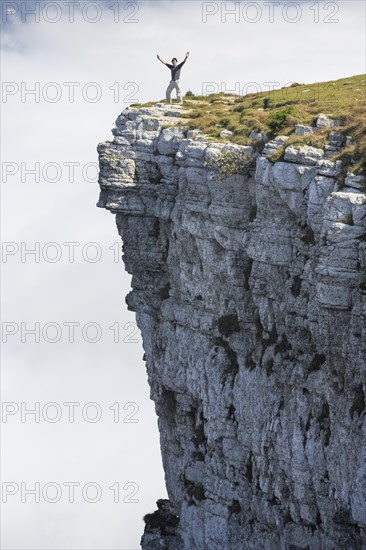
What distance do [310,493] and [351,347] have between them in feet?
35.9

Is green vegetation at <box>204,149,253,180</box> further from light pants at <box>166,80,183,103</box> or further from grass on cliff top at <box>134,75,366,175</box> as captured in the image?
light pants at <box>166,80,183,103</box>

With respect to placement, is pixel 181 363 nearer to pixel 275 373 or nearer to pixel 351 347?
pixel 275 373

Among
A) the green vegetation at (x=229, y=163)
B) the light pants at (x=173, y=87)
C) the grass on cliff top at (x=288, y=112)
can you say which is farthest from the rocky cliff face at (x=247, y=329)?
the light pants at (x=173, y=87)

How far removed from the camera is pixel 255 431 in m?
82.8

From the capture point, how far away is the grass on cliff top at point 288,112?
76.8 m

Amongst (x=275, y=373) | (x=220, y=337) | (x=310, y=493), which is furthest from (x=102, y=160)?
(x=310, y=493)

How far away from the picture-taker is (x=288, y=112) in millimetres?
83062

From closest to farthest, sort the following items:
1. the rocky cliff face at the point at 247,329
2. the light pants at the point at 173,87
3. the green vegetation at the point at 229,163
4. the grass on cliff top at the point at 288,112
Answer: the rocky cliff face at the point at 247,329 → the grass on cliff top at the point at 288,112 → the green vegetation at the point at 229,163 → the light pants at the point at 173,87

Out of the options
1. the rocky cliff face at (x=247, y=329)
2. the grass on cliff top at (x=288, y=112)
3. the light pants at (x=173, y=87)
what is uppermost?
the light pants at (x=173, y=87)

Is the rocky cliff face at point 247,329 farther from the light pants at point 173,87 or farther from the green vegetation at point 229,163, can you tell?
the light pants at point 173,87

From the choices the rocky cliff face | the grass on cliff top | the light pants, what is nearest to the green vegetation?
the rocky cliff face

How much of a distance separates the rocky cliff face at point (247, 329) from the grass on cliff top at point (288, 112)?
1.11 metres

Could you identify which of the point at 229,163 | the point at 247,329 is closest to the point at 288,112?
the point at 229,163

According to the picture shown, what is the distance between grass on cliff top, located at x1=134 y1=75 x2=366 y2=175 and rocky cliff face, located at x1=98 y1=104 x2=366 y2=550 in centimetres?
111
